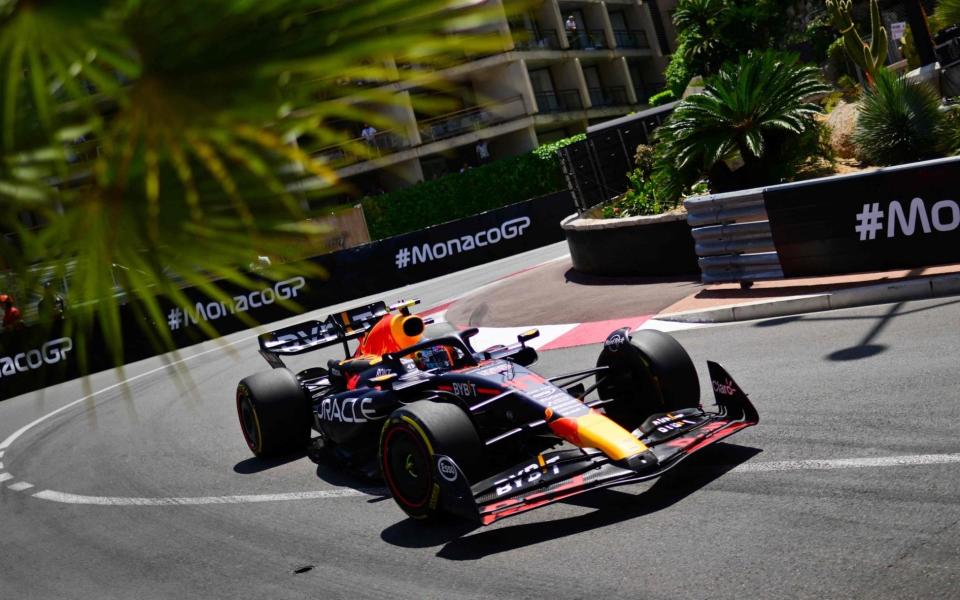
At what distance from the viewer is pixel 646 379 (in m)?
7.09

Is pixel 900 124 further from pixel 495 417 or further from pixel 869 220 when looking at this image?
pixel 495 417

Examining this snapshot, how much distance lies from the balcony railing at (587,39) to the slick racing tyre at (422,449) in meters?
38.0

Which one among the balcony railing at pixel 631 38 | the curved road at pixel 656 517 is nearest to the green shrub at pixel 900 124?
the curved road at pixel 656 517

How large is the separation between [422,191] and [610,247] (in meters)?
23.7

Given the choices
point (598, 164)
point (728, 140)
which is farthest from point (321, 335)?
point (598, 164)

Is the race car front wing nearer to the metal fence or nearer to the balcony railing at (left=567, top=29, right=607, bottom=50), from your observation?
the metal fence

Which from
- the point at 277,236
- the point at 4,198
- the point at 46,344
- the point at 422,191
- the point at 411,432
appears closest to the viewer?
the point at 4,198

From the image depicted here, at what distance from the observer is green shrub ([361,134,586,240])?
38469 mm

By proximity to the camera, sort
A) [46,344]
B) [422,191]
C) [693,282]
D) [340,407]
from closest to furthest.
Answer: [46,344]
[340,407]
[693,282]
[422,191]

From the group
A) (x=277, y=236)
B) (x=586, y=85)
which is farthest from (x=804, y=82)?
(x=586, y=85)

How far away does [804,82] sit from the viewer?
14.0 metres

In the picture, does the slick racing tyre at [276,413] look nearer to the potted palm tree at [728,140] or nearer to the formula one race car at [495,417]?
the formula one race car at [495,417]

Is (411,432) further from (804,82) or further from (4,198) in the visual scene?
(804,82)

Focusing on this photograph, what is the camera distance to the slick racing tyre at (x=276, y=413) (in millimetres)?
9016
